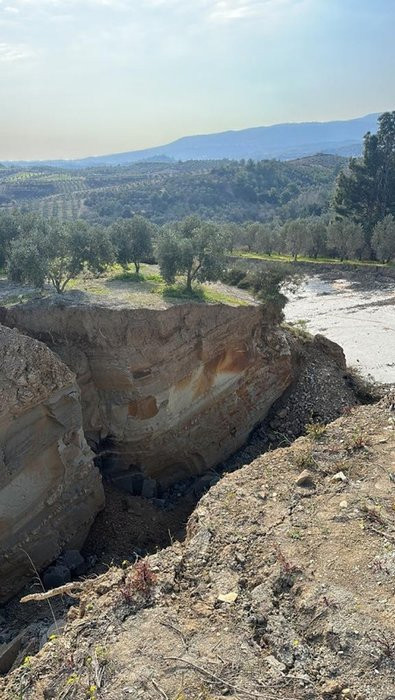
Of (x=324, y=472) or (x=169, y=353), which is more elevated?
(x=169, y=353)

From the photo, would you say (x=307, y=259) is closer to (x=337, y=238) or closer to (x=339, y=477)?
(x=337, y=238)

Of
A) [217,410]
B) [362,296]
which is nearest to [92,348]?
[217,410]

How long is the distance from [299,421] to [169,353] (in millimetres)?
5283

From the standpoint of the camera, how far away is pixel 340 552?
27.1ft

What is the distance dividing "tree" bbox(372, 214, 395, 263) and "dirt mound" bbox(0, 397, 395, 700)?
1298 inches

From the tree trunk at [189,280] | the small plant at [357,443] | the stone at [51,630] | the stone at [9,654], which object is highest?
the tree trunk at [189,280]

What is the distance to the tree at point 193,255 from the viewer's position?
55.7 feet

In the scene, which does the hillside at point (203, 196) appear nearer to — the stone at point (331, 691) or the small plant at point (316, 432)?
the small plant at point (316, 432)

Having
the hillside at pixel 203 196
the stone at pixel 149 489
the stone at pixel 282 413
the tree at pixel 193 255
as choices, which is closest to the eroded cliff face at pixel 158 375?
the stone at pixel 149 489

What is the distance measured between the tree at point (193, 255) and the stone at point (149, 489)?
20.3 ft

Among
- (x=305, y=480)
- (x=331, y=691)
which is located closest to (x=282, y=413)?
(x=305, y=480)

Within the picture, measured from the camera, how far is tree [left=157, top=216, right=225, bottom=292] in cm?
1697

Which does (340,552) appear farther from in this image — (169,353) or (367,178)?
(367,178)

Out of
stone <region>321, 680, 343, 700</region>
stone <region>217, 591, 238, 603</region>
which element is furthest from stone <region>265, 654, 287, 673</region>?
stone <region>217, 591, 238, 603</region>
